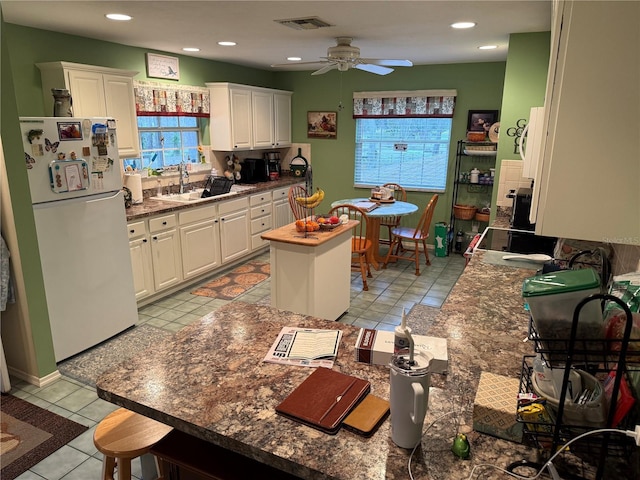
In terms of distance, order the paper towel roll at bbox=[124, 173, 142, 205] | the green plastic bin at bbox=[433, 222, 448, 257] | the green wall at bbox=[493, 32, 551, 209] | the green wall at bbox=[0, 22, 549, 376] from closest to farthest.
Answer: the green wall at bbox=[0, 22, 549, 376] < the green wall at bbox=[493, 32, 551, 209] < the paper towel roll at bbox=[124, 173, 142, 205] < the green plastic bin at bbox=[433, 222, 448, 257]

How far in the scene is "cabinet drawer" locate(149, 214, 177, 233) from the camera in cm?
401

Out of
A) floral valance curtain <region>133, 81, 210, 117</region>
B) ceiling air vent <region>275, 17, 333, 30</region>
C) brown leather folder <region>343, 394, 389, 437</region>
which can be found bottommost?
brown leather folder <region>343, 394, 389, 437</region>

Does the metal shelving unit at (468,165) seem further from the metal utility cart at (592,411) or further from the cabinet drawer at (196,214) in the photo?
the metal utility cart at (592,411)

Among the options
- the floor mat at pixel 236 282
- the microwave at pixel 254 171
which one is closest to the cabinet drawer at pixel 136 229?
the floor mat at pixel 236 282

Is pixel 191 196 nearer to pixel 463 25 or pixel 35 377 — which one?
pixel 35 377

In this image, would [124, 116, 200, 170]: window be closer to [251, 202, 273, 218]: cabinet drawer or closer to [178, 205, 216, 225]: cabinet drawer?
[178, 205, 216, 225]: cabinet drawer

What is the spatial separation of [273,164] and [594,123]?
559 centimetres

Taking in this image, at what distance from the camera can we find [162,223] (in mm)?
4121

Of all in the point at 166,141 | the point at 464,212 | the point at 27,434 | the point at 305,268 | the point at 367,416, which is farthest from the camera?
the point at 464,212

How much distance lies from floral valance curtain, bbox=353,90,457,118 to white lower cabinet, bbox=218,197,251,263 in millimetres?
2189

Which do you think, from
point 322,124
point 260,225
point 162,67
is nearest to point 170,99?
point 162,67

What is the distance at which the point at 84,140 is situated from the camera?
3.04m

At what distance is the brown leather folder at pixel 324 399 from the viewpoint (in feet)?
3.83

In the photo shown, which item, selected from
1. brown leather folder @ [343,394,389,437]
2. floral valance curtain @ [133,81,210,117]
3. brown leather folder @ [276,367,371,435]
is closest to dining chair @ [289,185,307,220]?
floral valance curtain @ [133,81,210,117]
